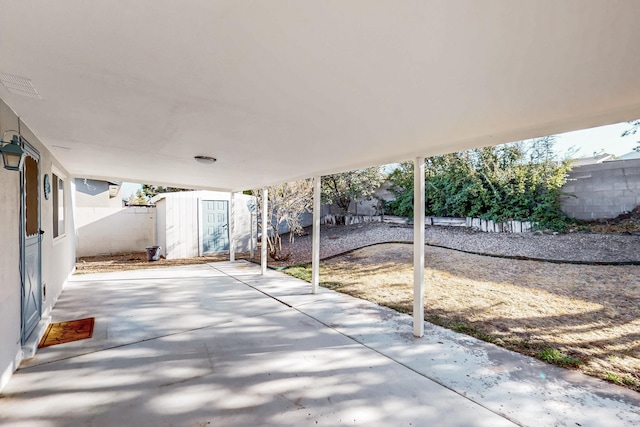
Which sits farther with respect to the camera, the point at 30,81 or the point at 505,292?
the point at 505,292

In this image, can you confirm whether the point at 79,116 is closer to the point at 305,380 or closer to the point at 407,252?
the point at 305,380

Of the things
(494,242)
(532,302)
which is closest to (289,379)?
(532,302)

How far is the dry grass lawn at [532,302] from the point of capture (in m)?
2.99

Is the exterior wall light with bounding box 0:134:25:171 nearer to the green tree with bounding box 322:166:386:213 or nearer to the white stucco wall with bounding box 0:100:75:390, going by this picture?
the white stucco wall with bounding box 0:100:75:390

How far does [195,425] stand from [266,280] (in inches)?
165

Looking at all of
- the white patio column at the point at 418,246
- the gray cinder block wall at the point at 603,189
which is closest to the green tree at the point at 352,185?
the gray cinder block wall at the point at 603,189

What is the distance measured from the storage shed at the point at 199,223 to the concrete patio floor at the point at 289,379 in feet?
15.9

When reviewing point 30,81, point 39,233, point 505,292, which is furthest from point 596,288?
point 39,233

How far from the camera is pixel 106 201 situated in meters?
11.1

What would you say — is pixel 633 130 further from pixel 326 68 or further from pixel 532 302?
pixel 326 68

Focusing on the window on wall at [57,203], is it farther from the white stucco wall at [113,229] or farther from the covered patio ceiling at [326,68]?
the white stucco wall at [113,229]

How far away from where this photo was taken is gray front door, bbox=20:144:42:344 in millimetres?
2898

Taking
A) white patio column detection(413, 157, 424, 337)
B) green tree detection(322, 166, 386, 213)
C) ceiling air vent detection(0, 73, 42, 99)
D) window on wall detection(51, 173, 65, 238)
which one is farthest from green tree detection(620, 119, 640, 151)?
window on wall detection(51, 173, 65, 238)

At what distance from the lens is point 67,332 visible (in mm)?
3449
